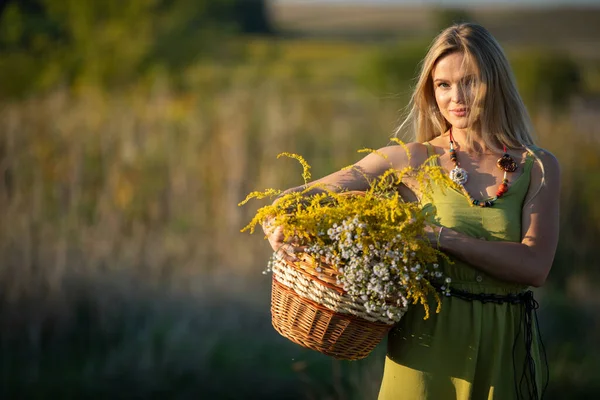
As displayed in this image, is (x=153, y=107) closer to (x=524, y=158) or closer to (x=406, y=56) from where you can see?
(x=524, y=158)

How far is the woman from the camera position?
2.34 m

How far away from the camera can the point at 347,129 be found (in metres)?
8.40

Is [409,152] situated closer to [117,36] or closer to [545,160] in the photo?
[545,160]

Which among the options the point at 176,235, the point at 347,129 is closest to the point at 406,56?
the point at 347,129

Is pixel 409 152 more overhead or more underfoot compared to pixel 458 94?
more underfoot

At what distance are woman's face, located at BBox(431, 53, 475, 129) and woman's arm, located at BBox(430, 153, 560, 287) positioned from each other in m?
0.27

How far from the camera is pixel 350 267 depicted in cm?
211

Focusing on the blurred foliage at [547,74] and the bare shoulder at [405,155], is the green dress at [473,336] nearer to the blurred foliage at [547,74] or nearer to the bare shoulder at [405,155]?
the bare shoulder at [405,155]

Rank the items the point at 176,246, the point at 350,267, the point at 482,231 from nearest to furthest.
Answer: the point at 350,267 → the point at 482,231 → the point at 176,246

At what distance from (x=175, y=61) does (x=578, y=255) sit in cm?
1043

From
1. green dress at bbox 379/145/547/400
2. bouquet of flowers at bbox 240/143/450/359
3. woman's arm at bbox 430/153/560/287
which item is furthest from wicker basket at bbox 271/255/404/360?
woman's arm at bbox 430/153/560/287

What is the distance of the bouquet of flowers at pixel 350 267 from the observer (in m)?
2.12

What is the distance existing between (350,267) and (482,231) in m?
0.45

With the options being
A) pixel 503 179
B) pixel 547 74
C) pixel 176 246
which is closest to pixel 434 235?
pixel 503 179
